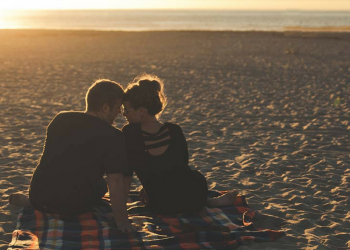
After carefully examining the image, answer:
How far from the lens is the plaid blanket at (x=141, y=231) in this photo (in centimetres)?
425

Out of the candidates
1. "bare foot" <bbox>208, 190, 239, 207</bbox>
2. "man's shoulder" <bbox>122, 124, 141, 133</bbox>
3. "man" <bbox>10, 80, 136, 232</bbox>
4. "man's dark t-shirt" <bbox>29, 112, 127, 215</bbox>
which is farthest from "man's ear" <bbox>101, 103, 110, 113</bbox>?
"bare foot" <bbox>208, 190, 239, 207</bbox>

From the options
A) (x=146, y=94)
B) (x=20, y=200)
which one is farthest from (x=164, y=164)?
(x=20, y=200)

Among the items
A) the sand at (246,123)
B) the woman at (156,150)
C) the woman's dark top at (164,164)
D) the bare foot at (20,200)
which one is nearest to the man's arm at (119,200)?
the woman at (156,150)

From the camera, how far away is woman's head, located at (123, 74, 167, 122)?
15.1 feet

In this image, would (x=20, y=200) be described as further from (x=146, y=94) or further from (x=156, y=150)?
(x=146, y=94)

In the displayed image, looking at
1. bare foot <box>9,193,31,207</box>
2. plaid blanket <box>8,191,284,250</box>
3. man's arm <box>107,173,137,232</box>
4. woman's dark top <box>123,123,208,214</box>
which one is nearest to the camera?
plaid blanket <box>8,191,284,250</box>

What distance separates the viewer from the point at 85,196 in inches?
182

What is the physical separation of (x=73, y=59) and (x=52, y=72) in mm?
4702

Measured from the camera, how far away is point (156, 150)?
4.75m

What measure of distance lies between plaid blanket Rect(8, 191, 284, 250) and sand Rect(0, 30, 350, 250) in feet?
0.62

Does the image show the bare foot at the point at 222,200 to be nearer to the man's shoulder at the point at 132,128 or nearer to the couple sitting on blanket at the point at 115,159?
the couple sitting on blanket at the point at 115,159

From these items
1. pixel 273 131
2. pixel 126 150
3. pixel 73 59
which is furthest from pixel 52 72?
pixel 126 150

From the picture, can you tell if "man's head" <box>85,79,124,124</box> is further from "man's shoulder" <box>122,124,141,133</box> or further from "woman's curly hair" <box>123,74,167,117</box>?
"man's shoulder" <box>122,124,141,133</box>

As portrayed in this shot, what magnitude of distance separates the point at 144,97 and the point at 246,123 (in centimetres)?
541
